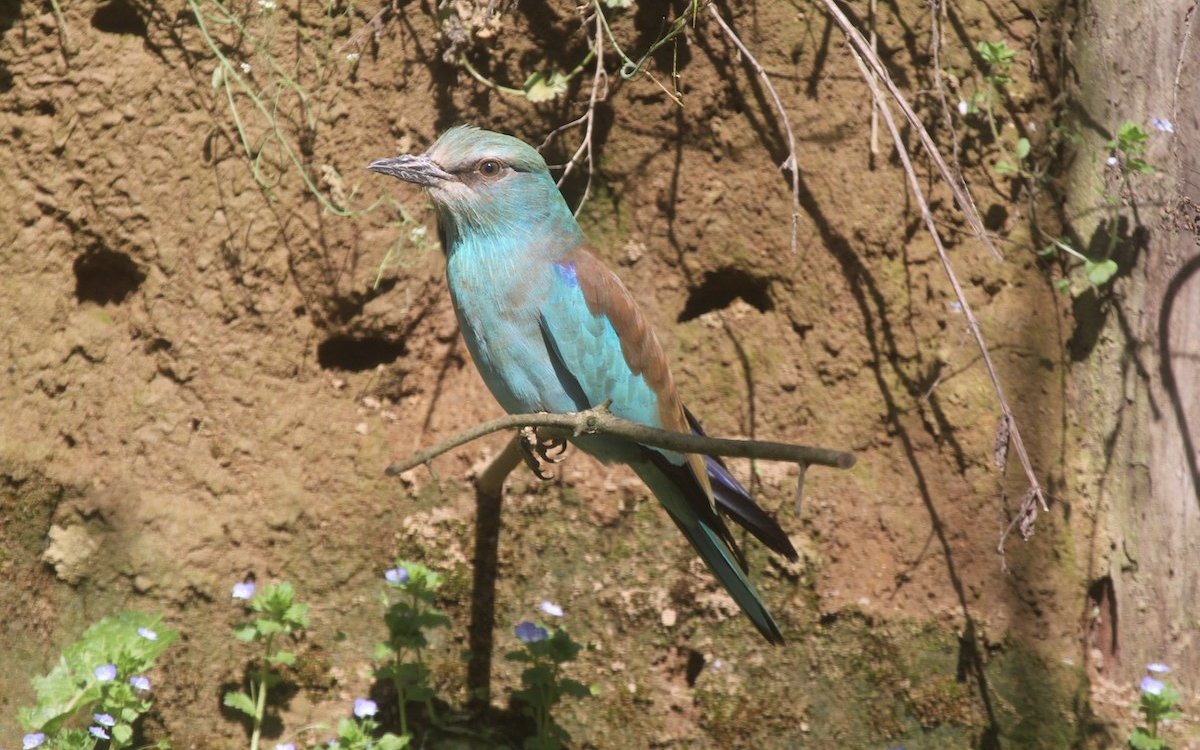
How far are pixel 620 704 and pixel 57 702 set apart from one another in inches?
55.5

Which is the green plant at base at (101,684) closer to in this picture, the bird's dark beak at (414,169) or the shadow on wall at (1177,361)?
the bird's dark beak at (414,169)

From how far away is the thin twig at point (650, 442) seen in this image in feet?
5.56

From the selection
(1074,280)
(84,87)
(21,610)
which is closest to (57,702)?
(21,610)

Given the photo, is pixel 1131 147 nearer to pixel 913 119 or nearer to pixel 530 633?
pixel 913 119

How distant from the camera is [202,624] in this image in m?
3.30

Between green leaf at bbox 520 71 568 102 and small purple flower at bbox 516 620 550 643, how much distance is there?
1387 millimetres

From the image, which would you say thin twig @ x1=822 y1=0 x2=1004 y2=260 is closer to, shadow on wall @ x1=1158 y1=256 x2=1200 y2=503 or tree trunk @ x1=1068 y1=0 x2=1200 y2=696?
tree trunk @ x1=1068 y1=0 x2=1200 y2=696

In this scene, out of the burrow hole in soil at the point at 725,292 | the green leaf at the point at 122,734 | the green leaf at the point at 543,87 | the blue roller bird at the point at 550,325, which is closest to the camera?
the blue roller bird at the point at 550,325

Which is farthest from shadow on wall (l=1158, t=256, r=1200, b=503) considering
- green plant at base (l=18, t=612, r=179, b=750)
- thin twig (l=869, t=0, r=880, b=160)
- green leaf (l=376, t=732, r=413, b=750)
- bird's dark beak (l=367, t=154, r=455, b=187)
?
green plant at base (l=18, t=612, r=179, b=750)

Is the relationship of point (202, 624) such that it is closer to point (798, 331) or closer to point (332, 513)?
point (332, 513)

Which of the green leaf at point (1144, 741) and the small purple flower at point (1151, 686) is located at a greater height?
the small purple flower at point (1151, 686)

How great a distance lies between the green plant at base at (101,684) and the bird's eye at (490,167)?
4.53 ft

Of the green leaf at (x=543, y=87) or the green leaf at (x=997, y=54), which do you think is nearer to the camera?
the green leaf at (x=997, y=54)

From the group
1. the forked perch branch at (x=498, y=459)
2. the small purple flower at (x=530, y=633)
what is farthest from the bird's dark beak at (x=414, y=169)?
the small purple flower at (x=530, y=633)
